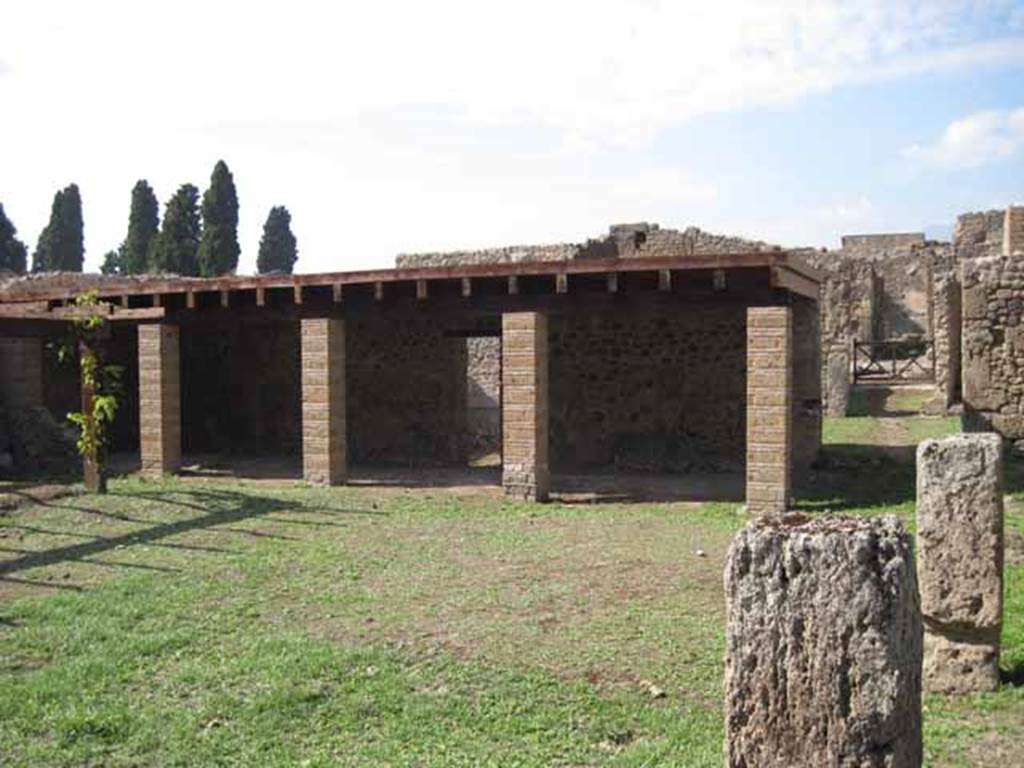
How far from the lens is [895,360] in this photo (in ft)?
84.7

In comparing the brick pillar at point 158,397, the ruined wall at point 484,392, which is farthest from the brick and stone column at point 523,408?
the ruined wall at point 484,392

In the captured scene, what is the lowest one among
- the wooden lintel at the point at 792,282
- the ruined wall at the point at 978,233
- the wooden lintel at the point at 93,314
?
the wooden lintel at the point at 93,314

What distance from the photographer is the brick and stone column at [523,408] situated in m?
12.4

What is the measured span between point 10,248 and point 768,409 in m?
38.5

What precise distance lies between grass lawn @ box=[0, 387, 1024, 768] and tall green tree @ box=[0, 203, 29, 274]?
33617 millimetres

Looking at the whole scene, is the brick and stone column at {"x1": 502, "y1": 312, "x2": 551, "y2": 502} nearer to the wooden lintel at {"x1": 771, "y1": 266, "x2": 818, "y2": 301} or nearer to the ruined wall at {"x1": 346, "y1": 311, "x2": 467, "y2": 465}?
the wooden lintel at {"x1": 771, "y1": 266, "x2": 818, "y2": 301}

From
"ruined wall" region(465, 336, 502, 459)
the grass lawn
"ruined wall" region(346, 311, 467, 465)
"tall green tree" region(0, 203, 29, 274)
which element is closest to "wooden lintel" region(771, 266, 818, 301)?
the grass lawn

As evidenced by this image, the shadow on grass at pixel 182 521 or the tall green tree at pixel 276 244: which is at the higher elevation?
the tall green tree at pixel 276 244

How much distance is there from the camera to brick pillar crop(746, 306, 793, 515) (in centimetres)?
1111

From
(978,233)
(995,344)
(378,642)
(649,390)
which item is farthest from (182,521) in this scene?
(978,233)

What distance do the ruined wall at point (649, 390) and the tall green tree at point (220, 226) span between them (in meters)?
28.4

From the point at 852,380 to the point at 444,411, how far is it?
11819mm

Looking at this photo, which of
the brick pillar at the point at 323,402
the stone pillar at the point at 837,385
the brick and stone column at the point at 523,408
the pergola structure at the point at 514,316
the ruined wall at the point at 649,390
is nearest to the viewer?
the pergola structure at the point at 514,316

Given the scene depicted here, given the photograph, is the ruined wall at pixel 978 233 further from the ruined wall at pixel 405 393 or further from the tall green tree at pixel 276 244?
the tall green tree at pixel 276 244
